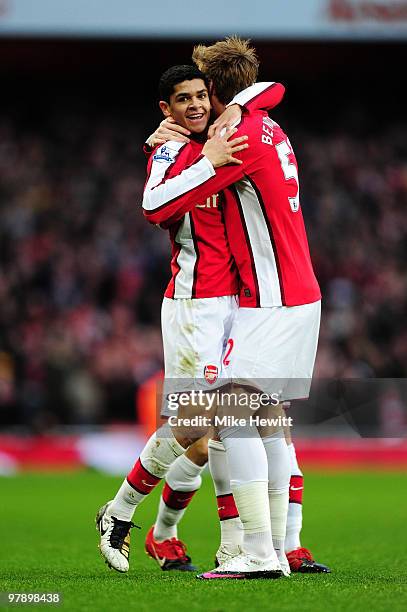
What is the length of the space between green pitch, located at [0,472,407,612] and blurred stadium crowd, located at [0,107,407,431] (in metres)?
2.35

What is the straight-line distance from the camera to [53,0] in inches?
601

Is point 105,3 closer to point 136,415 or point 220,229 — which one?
point 136,415

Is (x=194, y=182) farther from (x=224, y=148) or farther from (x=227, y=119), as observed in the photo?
(x=227, y=119)

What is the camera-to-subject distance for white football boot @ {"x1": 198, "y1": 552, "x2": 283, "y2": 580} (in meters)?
4.57

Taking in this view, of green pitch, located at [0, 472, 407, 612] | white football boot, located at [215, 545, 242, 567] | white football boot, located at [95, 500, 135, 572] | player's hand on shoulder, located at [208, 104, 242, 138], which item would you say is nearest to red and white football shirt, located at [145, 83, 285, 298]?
player's hand on shoulder, located at [208, 104, 242, 138]

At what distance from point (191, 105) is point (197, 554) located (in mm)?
2501

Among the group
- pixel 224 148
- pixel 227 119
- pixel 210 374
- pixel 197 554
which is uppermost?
pixel 227 119

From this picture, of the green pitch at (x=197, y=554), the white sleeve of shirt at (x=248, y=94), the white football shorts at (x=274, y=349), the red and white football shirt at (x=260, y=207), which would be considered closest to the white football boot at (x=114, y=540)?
the green pitch at (x=197, y=554)

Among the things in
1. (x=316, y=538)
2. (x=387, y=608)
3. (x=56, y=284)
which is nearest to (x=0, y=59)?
(x=56, y=284)

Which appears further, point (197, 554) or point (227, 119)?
point (197, 554)

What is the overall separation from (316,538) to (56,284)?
9.18 metres

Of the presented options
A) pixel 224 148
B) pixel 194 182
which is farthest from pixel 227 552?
pixel 224 148

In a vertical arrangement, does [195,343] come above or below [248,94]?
below

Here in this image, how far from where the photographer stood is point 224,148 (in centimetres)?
465
